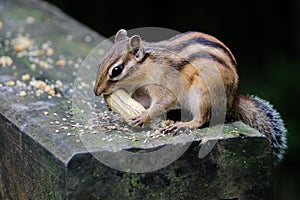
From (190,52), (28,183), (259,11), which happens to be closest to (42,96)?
(28,183)

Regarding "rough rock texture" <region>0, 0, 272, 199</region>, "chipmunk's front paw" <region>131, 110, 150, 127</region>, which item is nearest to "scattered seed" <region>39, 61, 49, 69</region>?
"rough rock texture" <region>0, 0, 272, 199</region>

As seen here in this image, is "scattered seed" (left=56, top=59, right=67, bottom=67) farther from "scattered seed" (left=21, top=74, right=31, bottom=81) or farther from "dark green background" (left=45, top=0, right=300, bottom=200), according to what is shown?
"dark green background" (left=45, top=0, right=300, bottom=200)

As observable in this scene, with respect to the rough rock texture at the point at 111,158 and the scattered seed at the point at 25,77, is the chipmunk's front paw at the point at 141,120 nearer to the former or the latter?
the rough rock texture at the point at 111,158

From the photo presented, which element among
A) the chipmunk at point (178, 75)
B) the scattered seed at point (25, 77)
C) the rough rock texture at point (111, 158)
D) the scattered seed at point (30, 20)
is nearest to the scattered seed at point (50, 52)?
the scattered seed at point (25, 77)

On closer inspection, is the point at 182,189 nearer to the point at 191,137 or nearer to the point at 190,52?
the point at 191,137

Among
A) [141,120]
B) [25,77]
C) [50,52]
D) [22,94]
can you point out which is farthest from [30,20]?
[141,120]

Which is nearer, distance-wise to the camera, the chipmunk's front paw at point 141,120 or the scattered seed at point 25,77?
the chipmunk's front paw at point 141,120
